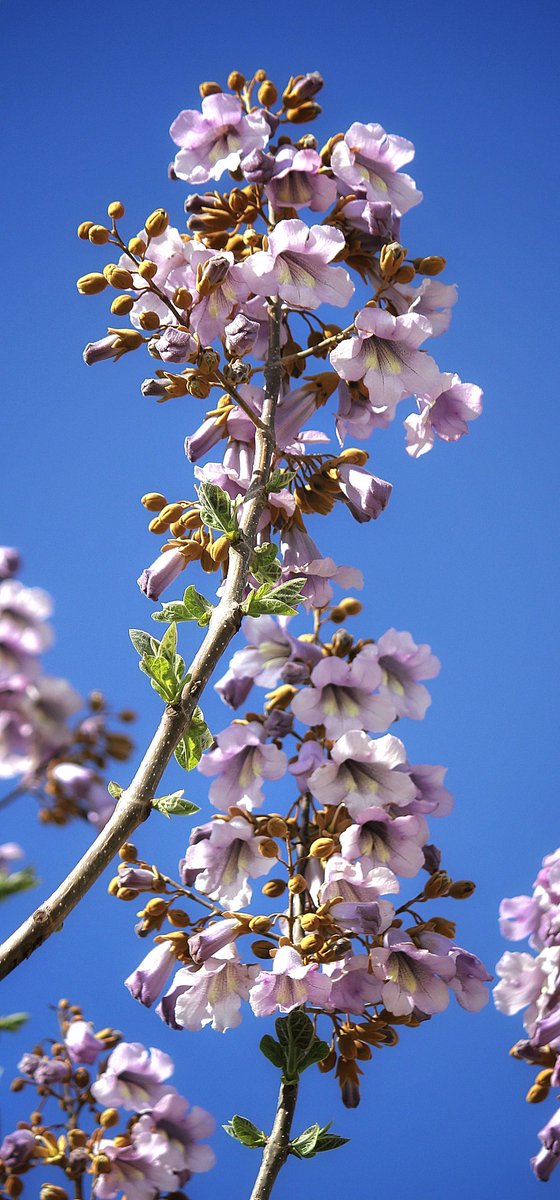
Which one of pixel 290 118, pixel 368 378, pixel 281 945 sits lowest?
pixel 281 945

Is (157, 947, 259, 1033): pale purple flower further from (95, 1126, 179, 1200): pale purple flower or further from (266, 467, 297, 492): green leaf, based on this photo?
(266, 467, 297, 492): green leaf

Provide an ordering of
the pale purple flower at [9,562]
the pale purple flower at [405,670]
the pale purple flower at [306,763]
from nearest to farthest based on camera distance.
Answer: the pale purple flower at [9,562] < the pale purple flower at [306,763] < the pale purple flower at [405,670]

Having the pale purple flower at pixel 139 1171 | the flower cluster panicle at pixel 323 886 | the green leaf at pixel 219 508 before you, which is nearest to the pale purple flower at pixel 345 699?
the flower cluster panicle at pixel 323 886

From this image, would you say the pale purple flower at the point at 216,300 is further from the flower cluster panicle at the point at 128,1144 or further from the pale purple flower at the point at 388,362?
the flower cluster panicle at the point at 128,1144

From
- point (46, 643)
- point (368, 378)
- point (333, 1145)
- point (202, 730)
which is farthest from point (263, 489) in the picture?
point (333, 1145)

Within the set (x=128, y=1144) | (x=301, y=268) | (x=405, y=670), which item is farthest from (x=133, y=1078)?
(x=301, y=268)

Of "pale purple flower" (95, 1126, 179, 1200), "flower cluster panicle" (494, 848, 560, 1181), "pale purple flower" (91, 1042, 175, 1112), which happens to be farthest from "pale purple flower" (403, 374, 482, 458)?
"pale purple flower" (95, 1126, 179, 1200)

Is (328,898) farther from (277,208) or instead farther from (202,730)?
(277,208)
